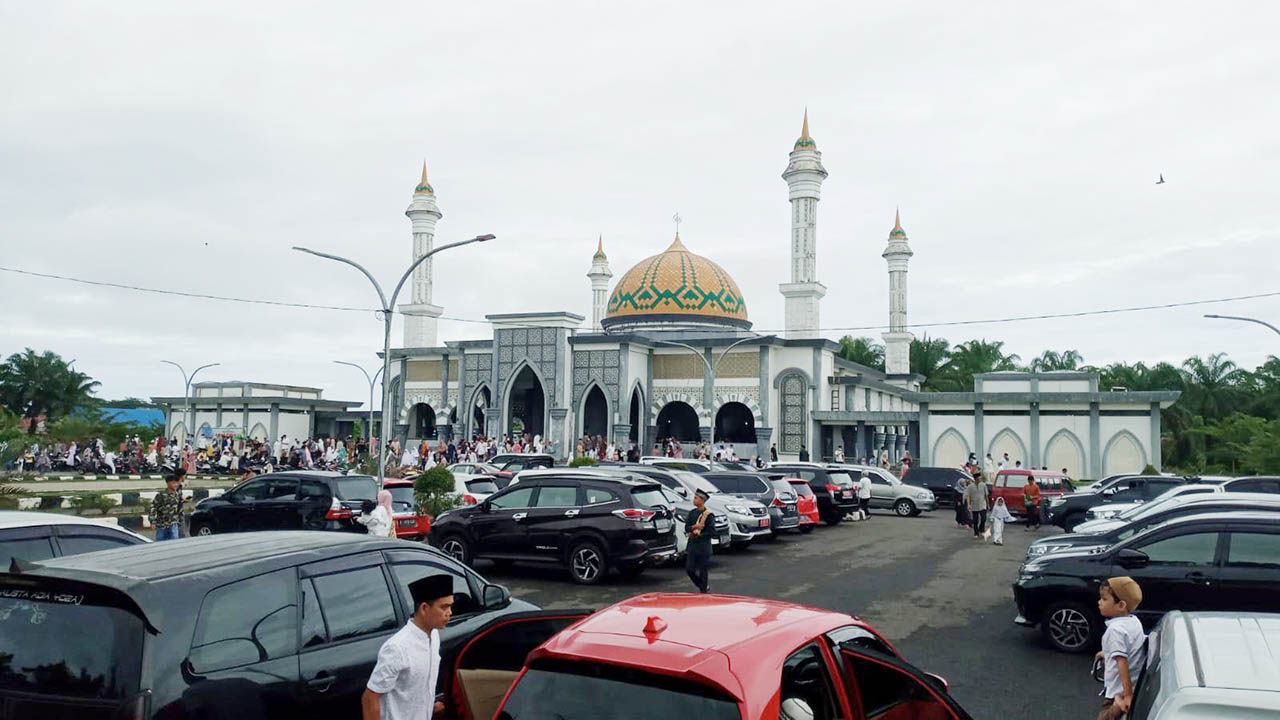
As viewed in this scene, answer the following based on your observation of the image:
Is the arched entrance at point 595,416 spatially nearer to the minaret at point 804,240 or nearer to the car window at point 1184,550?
the minaret at point 804,240

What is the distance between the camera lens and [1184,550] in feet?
29.6

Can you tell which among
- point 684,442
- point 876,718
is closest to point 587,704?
point 876,718

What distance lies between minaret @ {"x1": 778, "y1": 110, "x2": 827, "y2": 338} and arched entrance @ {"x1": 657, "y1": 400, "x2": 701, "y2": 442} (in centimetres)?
816

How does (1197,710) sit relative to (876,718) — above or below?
above

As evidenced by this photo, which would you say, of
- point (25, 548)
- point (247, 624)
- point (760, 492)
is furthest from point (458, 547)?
point (247, 624)

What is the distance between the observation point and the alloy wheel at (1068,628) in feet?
31.3

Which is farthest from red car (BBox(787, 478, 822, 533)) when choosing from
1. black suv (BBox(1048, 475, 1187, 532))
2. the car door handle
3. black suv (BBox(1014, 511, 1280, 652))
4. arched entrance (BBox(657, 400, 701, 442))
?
arched entrance (BBox(657, 400, 701, 442))

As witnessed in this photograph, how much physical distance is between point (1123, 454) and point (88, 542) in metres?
37.8

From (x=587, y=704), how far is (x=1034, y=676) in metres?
6.80

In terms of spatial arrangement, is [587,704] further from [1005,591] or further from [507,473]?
[507,473]

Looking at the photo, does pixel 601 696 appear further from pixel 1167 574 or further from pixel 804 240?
pixel 804 240

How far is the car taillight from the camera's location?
12789 millimetres

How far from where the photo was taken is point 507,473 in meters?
22.5

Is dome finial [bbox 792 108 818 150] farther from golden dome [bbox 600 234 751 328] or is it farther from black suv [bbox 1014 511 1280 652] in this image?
black suv [bbox 1014 511 1280 652]
